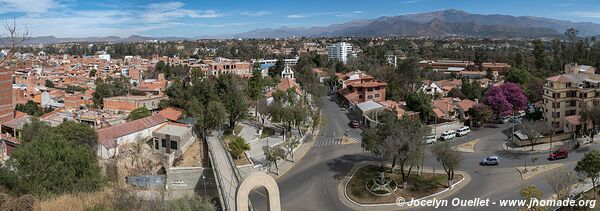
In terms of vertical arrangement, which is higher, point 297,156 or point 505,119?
point 505,119

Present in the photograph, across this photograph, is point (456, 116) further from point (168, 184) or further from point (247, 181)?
point (247, 181)

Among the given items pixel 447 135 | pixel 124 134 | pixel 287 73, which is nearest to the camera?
pixel 124 134

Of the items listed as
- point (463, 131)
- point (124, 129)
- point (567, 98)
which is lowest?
point (463, 131)

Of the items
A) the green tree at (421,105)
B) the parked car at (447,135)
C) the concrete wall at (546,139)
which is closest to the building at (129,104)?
the green tree at (421,105)

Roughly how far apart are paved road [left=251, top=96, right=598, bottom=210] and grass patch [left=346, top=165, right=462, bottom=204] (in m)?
0.68

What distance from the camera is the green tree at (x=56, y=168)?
44.0ft

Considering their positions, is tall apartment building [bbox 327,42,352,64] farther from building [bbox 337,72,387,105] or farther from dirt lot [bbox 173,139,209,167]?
dirt lot [bbox 173,139,209,167]

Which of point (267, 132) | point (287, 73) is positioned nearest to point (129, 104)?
point (267, 132)

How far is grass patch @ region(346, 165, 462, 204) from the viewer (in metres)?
16.5

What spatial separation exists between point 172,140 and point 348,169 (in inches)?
323

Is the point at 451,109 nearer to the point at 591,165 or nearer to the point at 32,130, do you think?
the point at 591,165

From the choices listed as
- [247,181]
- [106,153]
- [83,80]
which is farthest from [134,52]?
[247,181]

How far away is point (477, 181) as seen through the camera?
1714 cm

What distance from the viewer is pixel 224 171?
1664 cm
